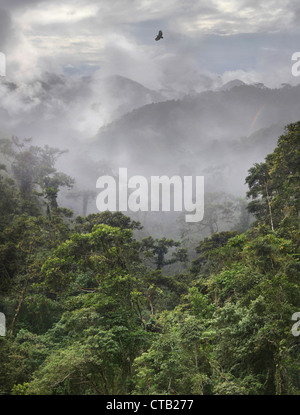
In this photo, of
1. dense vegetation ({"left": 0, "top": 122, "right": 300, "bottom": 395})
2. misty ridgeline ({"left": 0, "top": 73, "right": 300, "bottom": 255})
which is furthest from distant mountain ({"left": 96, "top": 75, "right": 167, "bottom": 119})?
dense vegetation ({"left": 0, "top": 122, "right": 300, "bottom": 395})

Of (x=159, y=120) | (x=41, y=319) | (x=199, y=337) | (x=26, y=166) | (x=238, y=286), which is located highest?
(x=159, y=120)

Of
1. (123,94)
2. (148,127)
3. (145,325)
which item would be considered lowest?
(145,325)

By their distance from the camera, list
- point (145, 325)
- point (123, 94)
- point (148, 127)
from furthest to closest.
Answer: point (123, 94)
point (148, 127)
point (145, 325)

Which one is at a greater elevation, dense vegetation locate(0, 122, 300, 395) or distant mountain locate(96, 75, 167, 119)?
distant mountain locate(96, 75, 167, 119)

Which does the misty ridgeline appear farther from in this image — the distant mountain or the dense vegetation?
the dense vegetation

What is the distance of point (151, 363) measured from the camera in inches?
231

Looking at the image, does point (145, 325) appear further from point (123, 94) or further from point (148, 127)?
point (123, 94)

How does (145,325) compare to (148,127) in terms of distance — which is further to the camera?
(148,127)

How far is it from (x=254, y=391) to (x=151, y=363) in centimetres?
207

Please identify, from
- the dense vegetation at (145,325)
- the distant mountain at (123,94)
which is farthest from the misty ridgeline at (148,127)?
the dense vegetation at (145,325)

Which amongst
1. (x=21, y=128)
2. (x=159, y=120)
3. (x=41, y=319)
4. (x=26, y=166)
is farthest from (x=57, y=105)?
(x=41, y=319)

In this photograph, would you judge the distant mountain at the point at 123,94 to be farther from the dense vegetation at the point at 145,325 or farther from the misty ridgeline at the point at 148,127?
the dense vegetation at the point at 145,325

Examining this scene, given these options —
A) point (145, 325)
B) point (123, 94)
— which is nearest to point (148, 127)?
point (123, 94)
